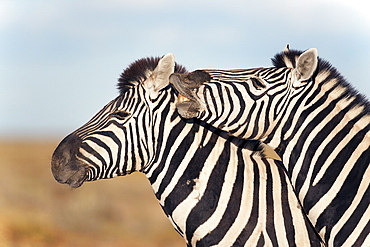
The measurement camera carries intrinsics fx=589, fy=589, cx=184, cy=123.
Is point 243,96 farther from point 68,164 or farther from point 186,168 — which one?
point 68,164

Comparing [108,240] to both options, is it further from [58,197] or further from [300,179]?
[300,179]

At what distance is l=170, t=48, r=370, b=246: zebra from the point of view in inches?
226

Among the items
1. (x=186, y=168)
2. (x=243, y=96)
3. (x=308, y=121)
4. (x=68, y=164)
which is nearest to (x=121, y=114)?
(x=68, y=164)

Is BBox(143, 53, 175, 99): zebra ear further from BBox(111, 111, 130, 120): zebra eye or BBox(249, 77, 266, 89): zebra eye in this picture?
BBox(249, 77, 266, 89): zebra eye

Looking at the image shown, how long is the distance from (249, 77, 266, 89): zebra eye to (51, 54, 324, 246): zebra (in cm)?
84

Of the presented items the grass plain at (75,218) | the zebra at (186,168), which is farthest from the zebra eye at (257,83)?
the grass plain at (75,218)

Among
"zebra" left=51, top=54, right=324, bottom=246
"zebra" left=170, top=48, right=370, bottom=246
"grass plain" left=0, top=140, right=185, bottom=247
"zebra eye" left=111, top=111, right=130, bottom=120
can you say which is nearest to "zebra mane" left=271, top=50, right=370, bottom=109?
"zebra" left=170, top=48, right=370, bottom=246

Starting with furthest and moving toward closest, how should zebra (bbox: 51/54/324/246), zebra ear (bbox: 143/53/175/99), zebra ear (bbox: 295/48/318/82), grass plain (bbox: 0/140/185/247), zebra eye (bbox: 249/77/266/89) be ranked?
grass plain (bbox: 0/140/185/247) → zebra ear (bbox: 143/53/175/99) → zebra (bbox: 51/54/324/246) → zebra eye (bbox: 249/77/266/89) → zebra ear (bbox: 295/48/318/82)

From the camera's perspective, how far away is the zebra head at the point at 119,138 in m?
6.29

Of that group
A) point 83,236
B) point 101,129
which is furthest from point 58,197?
point 101,129

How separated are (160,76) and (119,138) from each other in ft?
2.67

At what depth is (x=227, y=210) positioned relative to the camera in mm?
6234

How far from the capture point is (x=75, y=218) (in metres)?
19.2

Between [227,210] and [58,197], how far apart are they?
19.6m
